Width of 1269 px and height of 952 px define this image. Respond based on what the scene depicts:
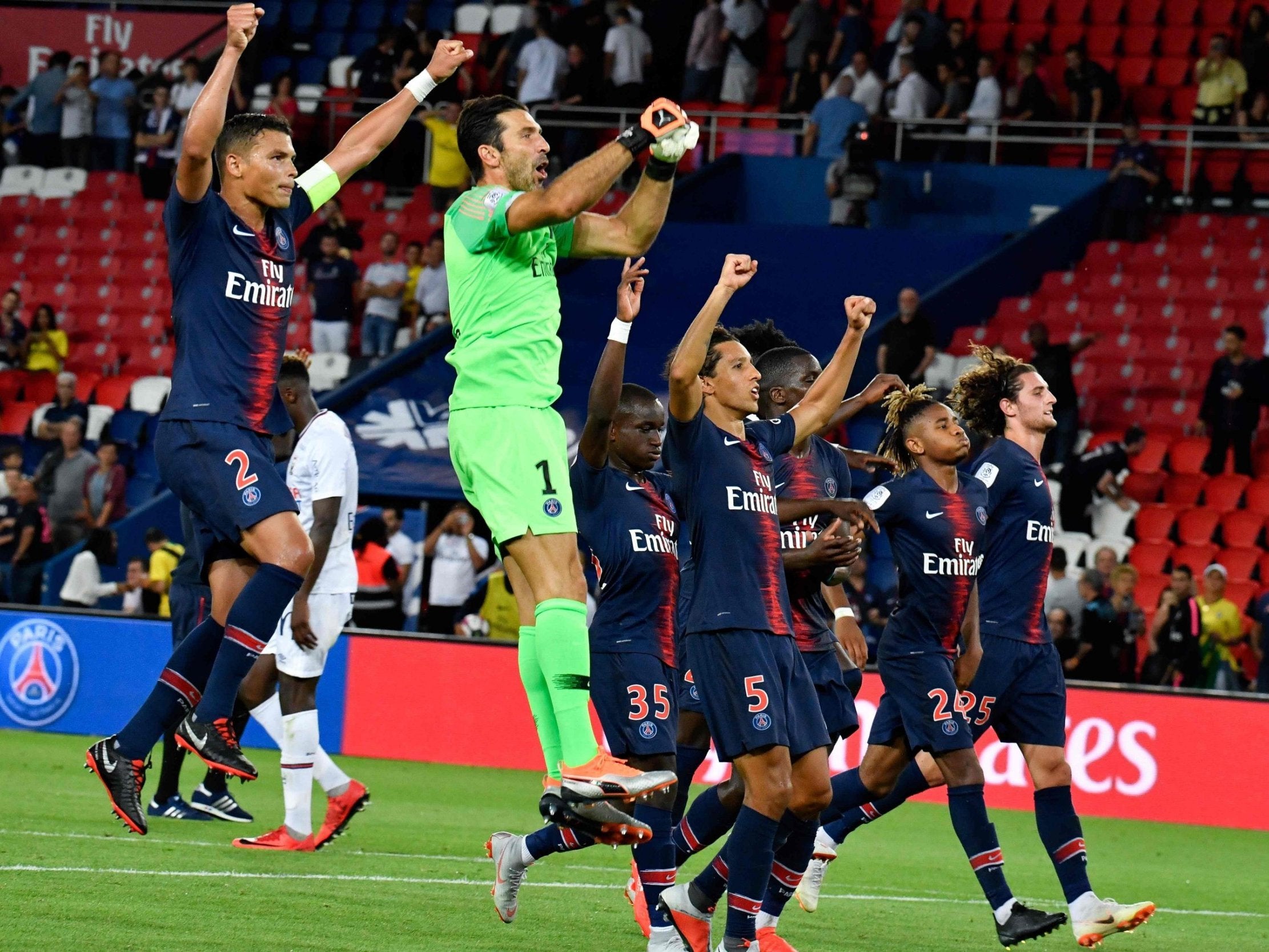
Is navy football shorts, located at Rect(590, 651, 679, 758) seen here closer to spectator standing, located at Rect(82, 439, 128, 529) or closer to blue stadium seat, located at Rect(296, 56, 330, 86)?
spectator standing, located at Rect(82, 439, 128, 529)

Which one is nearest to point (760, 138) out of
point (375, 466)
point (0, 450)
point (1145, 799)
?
point (375, 466)

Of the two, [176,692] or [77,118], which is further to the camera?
[77,118]

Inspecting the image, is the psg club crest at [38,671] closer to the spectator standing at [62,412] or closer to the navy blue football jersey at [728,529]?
the spectator standing at [62,412]

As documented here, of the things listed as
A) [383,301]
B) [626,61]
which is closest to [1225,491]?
[626,61]

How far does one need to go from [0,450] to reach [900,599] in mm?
14330

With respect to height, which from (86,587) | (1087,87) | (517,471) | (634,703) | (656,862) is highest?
(1087,87)

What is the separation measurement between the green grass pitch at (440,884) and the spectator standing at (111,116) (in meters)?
13.5

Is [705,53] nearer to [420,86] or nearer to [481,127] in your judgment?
[420,86]

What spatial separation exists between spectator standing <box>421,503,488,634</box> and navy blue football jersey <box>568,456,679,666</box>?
30.5ft

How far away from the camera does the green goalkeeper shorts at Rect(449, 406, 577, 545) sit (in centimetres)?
641

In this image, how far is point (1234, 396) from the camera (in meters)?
17.5

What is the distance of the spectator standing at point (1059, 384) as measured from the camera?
17.6m

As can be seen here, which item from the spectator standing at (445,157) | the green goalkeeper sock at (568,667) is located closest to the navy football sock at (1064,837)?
the green goalkeeper sock at (568,667)

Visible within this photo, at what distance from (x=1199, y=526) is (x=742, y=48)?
8.66m
